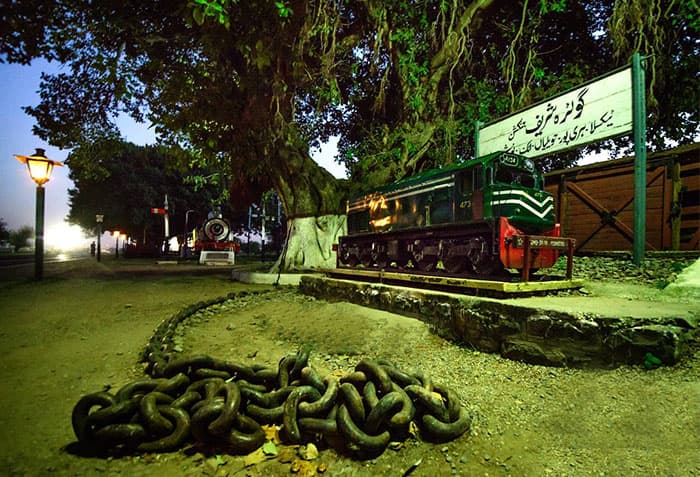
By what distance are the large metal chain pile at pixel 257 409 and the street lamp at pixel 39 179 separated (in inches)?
436

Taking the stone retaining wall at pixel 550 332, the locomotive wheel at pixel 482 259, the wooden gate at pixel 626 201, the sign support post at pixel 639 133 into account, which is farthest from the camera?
the wooden gate at pixel 626 201

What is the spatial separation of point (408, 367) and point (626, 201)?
7.59 metres

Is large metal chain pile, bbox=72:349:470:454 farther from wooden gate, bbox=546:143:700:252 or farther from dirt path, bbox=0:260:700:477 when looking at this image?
wooden gate, bbox=546:143:700:252

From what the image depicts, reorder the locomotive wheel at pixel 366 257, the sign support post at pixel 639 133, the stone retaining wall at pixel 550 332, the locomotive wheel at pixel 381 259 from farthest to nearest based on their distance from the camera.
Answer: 1. the locomotive wheel at pixel 366 257
2. the locomotive wheel at pixel 381 259
3. the sign support post at pixel 639 133
4. the stone retaining wall at pixel 550 332

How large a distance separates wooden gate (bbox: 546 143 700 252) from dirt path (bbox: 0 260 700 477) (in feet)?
20.4

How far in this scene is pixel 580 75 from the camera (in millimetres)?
9914

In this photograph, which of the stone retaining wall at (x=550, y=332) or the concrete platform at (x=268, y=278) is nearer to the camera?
the stone retaining wall at (x=550, y=332)

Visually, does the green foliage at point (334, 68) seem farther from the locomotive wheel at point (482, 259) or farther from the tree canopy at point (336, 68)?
the locomotive wheel at point (482, 259)

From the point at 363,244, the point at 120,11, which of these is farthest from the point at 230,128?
the point at 363,244

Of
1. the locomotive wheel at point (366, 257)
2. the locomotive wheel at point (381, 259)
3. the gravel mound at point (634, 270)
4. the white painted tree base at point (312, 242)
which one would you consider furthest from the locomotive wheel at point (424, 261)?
the white painted tree base at point (312, 242)

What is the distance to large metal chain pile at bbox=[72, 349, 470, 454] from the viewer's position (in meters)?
1.98

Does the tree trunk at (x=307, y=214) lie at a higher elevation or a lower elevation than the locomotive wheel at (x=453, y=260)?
higher

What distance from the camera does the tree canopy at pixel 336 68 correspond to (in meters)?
8.24

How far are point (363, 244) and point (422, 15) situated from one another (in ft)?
23.7
